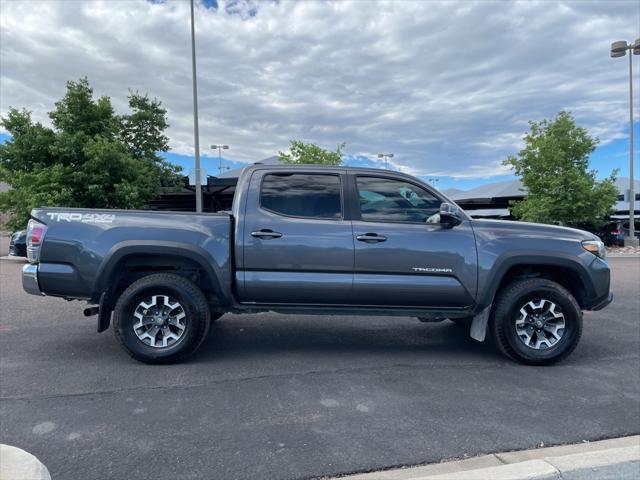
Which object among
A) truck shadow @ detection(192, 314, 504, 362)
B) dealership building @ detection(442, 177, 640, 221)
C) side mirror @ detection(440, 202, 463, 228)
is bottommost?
truck shadow @ detection(192, 314, 504, 362)

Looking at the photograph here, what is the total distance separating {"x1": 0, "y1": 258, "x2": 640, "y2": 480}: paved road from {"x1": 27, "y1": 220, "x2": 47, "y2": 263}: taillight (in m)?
1.06

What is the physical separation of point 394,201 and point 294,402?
87.0 inches

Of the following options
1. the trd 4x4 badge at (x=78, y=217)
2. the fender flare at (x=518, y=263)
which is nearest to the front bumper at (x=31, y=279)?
the trd 4x4 badge at (x=78, y=217)

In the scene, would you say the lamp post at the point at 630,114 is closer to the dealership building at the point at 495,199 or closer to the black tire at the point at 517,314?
the dealership building at the point at 495,199

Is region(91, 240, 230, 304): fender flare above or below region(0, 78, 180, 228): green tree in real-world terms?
below

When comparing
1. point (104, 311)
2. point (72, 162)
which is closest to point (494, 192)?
point (72, 162)

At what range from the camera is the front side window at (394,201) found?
4.62m

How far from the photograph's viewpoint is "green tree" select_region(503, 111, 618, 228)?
20.1 meters

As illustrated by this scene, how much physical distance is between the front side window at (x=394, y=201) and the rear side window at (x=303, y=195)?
0.28 meters

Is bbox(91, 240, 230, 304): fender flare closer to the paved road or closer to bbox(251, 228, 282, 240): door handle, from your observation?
bbox(251, 228, 282, 240): door handle

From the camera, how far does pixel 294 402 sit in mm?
3639

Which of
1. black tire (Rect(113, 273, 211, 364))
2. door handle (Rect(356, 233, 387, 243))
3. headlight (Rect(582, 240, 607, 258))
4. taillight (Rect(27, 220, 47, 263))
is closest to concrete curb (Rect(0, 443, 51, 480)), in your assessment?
black tire (Rect(113, 273, 211, 364))

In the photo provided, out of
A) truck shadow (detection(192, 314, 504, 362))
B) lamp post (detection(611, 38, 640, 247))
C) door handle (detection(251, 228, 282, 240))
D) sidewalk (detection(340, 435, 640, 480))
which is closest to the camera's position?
sidewalk (detection(340, 435, 640, 480))

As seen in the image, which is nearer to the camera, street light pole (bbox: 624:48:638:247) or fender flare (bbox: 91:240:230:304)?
fender flare (bbox: 91:240:230:304)
